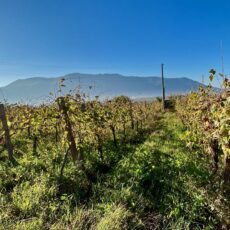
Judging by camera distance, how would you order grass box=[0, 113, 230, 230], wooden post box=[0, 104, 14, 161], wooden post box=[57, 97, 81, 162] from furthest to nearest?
wooden post box=[0, 104, 14, 161] → wooden post box=[57, 97, 81, 162] → grass box=[0, 113, 230, 230]

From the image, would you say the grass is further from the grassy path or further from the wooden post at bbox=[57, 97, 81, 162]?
the wooden post at bbox=[57, 97, 81, 162]

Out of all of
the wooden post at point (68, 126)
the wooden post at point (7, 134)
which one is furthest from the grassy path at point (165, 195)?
the wooden post at point (7, 134)

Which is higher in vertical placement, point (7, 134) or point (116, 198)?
point (7, 134)

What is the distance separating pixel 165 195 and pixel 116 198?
981mm

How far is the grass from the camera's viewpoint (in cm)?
351

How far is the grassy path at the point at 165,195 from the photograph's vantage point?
359 cm

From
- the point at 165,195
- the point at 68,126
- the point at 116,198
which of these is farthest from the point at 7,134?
the point at 165,195

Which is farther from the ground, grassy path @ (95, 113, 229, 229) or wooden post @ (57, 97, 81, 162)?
wooden post @ (57, 97, 81, 162)

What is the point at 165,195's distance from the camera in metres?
4.37

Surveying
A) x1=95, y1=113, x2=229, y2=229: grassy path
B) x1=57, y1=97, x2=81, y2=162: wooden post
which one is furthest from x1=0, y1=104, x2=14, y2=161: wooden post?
x1=95, y1=113, x2=229, y2=229: grassy path

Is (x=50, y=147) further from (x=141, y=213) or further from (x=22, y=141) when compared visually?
(x=141, y=213)

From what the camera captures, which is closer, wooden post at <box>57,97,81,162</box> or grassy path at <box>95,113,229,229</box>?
grassy path at <box>95,113,229,229</box>

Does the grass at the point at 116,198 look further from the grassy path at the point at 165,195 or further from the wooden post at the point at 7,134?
the wooden post at the point at 7,134

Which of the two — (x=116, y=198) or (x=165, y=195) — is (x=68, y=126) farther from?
(x=165, y=195)
